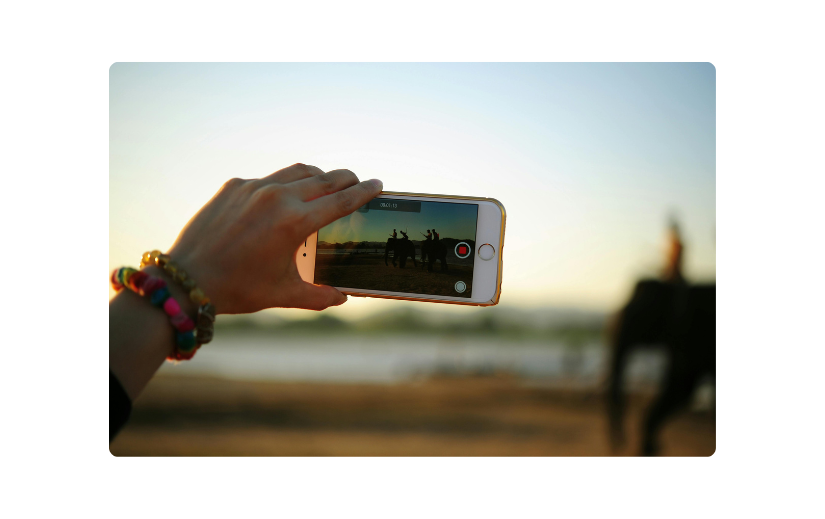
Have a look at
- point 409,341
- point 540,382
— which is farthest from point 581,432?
point 409,341

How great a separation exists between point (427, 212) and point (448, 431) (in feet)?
15.1

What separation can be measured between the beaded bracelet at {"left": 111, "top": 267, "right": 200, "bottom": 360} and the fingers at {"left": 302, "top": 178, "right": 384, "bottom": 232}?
31cm

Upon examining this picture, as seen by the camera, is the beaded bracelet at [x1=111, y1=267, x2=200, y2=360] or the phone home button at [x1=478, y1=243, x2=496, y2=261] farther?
the phone home button at [x1=478, y1=243, x2=496, y2=261]

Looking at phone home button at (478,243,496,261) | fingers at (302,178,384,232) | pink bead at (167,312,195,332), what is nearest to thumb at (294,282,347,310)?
fingers at (302,178,384,232)

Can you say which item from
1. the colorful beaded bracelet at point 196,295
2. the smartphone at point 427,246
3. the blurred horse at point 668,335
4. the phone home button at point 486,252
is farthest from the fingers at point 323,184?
the blurred horse at point 668,335

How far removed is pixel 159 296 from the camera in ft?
2.56

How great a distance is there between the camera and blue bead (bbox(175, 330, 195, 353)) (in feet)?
2.61

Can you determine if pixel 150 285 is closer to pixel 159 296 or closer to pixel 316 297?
pixel 159 296

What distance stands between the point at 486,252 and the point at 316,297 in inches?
19.3

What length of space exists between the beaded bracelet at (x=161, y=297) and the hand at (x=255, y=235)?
3.4 inches

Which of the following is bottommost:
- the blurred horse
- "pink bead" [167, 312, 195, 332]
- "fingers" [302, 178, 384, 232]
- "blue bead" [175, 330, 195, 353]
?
the blurred horse

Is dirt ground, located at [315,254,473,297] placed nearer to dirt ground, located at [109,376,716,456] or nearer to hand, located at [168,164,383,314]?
hand, located at [168,164,383,314]

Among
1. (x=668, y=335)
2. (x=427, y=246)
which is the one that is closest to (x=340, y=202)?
(x=427, y=246)

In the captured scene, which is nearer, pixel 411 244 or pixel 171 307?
pixel 171 307
